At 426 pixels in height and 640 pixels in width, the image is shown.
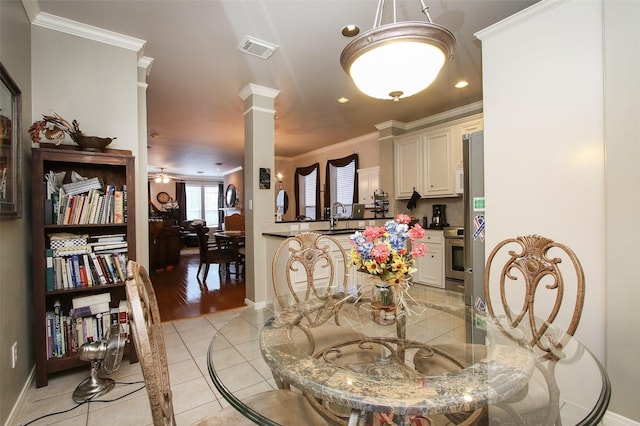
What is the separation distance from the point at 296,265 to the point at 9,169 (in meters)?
2.54

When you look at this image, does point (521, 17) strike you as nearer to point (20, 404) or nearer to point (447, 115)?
point (447, 115)

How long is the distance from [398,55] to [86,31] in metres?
2.58

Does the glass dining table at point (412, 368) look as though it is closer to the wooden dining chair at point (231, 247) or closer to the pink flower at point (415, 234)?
the pink flower at point (415, 234)

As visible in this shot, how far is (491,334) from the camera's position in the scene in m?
1.36

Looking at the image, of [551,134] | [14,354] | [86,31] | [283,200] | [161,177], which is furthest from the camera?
[161,177]

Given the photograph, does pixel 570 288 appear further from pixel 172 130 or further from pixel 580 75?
pixel 172 130

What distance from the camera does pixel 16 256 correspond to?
184 centimetres

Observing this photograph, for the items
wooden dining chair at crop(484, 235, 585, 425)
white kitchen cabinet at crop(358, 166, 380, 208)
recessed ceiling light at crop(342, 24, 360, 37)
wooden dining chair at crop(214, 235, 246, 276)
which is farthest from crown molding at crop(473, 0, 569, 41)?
wooden dining chair at crop(214, 235, 246, 276)

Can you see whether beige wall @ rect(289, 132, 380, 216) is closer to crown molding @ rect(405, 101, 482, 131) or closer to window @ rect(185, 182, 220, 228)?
crown molding @ rect(405, 101, 482, 131)

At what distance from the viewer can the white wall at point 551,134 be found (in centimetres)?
174

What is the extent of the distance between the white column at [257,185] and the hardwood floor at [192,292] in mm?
569

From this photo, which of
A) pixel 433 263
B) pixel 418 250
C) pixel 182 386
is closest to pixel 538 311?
pixel 418 250

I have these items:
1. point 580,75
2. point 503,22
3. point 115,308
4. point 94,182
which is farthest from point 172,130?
point 580,75

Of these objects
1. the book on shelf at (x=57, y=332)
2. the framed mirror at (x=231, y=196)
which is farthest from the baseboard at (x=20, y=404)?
the framed mirror at (x=231, y=196)
